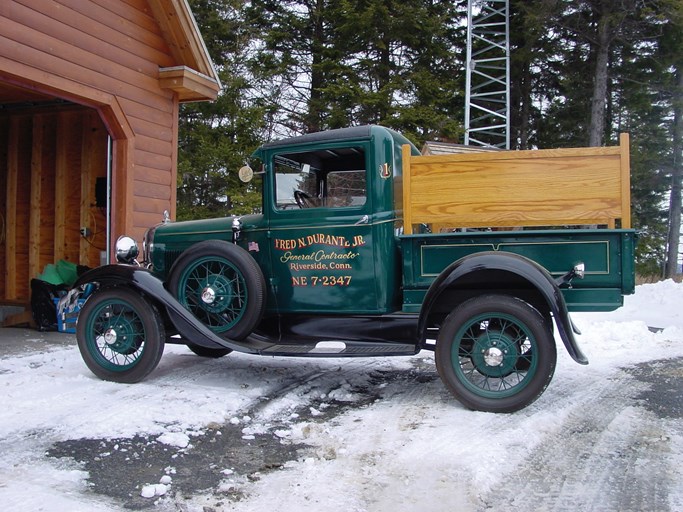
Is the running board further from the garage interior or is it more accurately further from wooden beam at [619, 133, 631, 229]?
the garage interior

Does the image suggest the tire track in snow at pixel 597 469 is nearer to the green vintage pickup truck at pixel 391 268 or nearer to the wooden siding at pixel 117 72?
the green vintage pickup truck at pixel 391 268

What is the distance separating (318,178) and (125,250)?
1.90 meters

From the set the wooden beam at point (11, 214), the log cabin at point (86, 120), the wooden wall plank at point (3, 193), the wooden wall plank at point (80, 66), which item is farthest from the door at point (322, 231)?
the wooden wall plank at point (3, 193)

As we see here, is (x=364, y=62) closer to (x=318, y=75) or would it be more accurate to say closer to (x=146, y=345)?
(x=318, y=75)

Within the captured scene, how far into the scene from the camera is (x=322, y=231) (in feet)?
15.3

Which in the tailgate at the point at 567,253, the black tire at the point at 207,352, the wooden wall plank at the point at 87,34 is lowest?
the black tire at the point at 207,352

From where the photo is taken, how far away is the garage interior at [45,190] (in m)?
8.59

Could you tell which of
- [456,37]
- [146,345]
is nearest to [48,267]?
[146,345]

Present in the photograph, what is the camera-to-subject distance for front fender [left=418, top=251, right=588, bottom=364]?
383 cm

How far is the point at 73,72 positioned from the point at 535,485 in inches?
257

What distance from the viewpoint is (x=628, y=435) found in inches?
143

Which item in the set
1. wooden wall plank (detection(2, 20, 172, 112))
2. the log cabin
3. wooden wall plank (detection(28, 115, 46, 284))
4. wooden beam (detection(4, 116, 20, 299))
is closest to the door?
wooden wall plank (detection(2, 20, 172, 112))

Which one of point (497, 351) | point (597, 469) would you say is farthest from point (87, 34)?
point (597, 469)

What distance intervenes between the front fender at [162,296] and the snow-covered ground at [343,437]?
1.38ft
